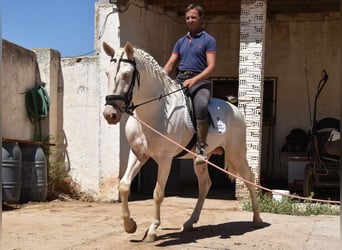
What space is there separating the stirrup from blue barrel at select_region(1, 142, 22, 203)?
4.07 metres

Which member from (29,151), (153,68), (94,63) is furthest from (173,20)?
(153,68)

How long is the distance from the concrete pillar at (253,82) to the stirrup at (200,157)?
3.13 meters

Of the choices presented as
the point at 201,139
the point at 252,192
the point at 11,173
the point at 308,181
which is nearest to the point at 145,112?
the point at 201,139

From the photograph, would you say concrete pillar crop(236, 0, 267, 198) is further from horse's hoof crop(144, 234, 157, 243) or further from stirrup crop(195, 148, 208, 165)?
horse's hoof crop(144, 234, 157, 243)

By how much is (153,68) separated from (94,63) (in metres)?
4.47

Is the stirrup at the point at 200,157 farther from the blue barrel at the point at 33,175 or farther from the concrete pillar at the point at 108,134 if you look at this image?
the blue barrel at the point at 33,175

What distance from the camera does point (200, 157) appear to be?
20.0ft

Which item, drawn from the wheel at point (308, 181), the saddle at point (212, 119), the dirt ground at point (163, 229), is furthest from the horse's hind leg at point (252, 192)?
the wheel at point (308, 181)

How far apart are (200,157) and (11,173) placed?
420 centimetres

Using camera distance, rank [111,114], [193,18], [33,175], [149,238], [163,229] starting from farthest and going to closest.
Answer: [33,175] < [163,229] < [193,18] < [149,238] < [111,114]

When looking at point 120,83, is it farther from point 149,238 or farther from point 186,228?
point 186,228

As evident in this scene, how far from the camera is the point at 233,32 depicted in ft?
41.0

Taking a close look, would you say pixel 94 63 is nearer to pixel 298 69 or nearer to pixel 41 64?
pixel 41 64

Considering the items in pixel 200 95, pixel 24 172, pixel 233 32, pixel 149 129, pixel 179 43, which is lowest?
pixel 24 172
